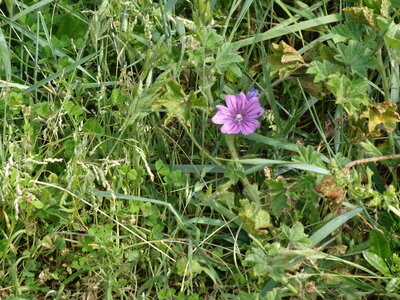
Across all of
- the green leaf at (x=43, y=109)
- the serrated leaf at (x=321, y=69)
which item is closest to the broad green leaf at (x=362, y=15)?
the serrated leaf at (x=321, y=69)

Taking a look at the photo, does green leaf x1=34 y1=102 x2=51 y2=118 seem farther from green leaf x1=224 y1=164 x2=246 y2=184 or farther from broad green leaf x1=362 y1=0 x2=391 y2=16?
broad green leaf x1=362 y1=0 x2=391 y2=16

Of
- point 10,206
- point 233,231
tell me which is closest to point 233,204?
point 233,231

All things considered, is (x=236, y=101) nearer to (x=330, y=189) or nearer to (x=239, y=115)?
(x=239, y=115)

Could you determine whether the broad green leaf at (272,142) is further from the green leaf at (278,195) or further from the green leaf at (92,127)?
the green leaf at (92,127)

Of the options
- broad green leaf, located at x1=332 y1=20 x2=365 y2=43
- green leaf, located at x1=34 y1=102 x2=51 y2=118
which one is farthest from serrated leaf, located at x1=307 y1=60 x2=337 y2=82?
green leaf, located at x1=34 y1=102 x2=51 y2=118

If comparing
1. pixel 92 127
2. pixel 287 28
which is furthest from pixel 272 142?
pixel 92 127
